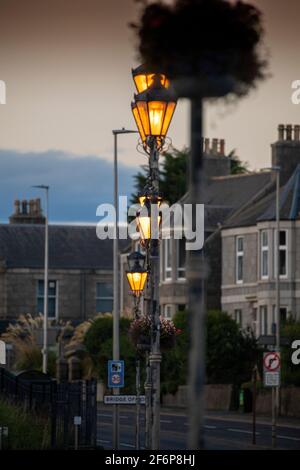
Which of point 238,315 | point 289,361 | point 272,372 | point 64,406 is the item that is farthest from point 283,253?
point 64,406

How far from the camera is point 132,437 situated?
43531 mm

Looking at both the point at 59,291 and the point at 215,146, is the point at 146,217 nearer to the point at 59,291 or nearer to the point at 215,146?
the point at 215,146

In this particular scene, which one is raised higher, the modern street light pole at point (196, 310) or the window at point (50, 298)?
the window at point (50, 298)

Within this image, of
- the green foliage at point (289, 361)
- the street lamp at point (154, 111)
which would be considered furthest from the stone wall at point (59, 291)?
the street lamp at point (154, 111)

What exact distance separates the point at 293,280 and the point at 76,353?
409 inches

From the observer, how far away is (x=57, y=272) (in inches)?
3430

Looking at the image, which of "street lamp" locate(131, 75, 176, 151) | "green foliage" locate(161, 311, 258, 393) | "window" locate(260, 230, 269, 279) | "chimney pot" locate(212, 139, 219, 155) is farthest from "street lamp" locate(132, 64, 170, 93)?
"chimney pot" locate(212, 139, 219, 155)

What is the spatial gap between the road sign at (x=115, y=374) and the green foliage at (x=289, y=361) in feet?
65.5

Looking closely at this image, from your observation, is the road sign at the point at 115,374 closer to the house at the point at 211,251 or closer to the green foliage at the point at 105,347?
the green foliage at the point at 105,347

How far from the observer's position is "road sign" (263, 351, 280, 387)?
39.0 m

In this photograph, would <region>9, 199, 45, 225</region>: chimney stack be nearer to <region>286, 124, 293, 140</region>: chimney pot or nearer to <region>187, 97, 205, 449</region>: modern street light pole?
<region>286, 124, 293, 140</region>: chimney pot

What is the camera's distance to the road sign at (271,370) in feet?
128

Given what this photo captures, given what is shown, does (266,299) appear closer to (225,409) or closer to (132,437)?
(225,409)
